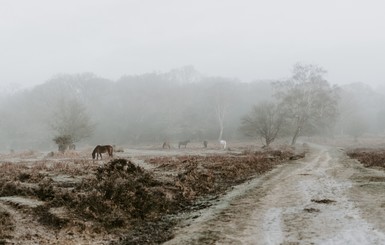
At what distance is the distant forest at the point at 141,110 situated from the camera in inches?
3499

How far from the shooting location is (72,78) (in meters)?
A: 105

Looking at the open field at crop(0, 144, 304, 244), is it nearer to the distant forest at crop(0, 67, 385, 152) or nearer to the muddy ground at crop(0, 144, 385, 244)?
the muddy ground at crop(0, 144, 385, 244)

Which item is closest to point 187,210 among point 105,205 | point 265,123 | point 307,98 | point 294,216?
point 105,205

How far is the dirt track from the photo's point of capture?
335 inches

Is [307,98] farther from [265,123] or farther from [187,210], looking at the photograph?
[187,210]

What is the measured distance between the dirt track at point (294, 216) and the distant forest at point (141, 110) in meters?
68.7

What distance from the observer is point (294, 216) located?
34.2 ft

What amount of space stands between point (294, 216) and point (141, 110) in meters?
90.4

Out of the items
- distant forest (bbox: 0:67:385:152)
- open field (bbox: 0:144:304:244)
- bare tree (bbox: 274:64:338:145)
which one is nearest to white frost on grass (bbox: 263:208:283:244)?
open field (bbox: 0:144:304:244)

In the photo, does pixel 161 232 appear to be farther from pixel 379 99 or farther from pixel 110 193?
pixel 379 99

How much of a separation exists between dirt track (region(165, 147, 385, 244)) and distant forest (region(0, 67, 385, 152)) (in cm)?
6868

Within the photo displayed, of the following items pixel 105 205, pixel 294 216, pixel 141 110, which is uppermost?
pixel 141 110

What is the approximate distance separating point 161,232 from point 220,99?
80034 millimetres

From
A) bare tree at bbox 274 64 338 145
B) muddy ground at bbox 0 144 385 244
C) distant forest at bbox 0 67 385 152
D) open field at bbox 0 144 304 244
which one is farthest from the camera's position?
distant forest at bbox 0 67 385 152
